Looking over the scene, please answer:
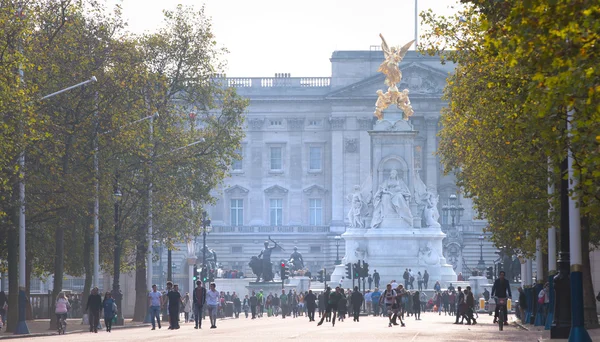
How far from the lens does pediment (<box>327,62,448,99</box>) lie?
13475 centimetres

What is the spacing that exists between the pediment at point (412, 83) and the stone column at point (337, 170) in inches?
129

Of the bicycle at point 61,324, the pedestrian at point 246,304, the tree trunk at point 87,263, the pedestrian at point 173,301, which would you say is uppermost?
the tree trunk at point 87,263

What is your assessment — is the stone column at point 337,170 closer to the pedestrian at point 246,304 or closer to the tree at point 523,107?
the pedestrian at point 246,304

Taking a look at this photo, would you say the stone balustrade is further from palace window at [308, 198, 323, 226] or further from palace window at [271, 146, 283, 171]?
palace window at [308, 198, 323, 226]

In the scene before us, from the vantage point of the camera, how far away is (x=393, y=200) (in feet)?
279

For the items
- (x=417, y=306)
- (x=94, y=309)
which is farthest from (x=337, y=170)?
(x=94, y=309)

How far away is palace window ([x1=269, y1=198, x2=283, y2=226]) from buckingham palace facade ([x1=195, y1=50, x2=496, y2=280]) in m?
0.10

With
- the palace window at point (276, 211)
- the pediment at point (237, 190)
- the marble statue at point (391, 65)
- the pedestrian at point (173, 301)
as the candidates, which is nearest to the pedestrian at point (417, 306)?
the pedestrian at point (173, 301)

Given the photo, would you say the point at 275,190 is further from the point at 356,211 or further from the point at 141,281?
the point at 141,281

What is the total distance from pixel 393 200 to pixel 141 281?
2500cm

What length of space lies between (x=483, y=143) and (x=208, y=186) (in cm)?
2478

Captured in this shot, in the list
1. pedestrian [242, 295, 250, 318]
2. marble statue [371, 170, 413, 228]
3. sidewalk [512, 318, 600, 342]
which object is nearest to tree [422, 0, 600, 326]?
sidewalk [512, 318, 600, 342]

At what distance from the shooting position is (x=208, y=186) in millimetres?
66875

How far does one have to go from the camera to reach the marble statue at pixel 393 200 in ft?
279
